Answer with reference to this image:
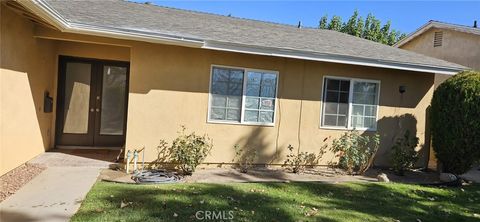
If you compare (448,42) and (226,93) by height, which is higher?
(448,42)

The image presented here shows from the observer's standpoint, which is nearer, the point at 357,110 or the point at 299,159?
the point at 299,159

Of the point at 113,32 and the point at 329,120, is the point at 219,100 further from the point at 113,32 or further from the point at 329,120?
the point at 329,120

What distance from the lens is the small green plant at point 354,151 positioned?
8.95m

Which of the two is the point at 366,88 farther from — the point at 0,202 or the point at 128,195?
the point at 0,202

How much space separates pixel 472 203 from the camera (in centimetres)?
702

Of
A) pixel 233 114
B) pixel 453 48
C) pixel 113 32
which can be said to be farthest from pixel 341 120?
pixel 453 48

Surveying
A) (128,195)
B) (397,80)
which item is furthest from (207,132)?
(397,80)

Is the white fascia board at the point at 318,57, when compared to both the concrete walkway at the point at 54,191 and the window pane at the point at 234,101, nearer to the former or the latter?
the window pane at the point at 234,101

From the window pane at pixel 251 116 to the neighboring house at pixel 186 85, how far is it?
0.08 feet

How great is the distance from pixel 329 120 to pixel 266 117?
1.65 meters

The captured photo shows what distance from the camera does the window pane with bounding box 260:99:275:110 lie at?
350 inches

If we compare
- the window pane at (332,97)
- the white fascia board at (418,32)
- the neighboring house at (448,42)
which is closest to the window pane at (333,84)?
the window pane at (332,97)

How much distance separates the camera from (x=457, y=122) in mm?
8578

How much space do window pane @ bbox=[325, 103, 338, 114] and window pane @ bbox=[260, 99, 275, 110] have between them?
1403mm
